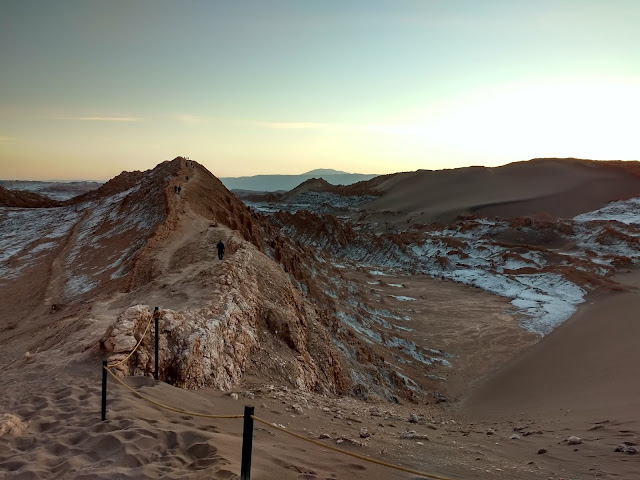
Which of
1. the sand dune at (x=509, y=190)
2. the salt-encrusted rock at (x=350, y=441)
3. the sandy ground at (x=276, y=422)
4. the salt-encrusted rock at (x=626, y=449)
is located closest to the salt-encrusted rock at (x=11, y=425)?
the sandy ground at (x=276, y=422)

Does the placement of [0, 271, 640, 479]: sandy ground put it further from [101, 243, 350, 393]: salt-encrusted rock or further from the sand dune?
the sand dune

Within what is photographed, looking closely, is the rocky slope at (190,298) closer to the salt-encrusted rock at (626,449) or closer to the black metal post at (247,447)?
the black metal post at (247,447)

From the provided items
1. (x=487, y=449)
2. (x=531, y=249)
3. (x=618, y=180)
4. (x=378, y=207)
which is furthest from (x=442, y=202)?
(x=487, y=449)

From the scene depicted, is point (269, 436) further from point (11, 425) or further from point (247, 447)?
point (11, 425)

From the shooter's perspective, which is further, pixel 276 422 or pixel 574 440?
pixel 574 440

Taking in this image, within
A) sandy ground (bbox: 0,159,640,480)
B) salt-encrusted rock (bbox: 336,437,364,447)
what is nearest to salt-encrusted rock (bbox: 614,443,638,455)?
sandy ground (bbox: 0,159,640,480)

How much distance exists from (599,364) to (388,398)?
841cm

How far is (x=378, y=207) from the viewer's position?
84.4 meters

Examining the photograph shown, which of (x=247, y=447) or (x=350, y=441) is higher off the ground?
(x=247, y=447)

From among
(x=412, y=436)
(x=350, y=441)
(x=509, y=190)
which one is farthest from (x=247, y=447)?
(x=509, y=190)

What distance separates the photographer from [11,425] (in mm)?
5199

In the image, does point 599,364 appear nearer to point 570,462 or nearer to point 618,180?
point 570,462

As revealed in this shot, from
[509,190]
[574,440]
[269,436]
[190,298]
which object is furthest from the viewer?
[509,190]

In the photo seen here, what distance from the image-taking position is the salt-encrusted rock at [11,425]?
5.13 m
